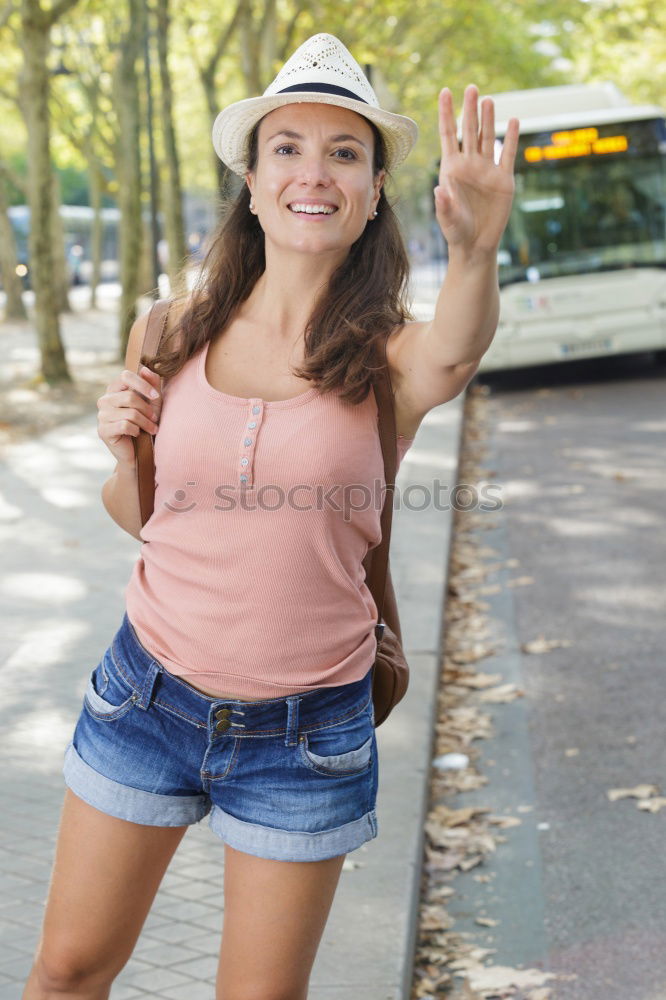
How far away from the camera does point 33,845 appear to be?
4.26 m

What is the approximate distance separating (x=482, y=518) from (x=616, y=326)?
23.7ft

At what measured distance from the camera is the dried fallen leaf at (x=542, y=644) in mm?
6787

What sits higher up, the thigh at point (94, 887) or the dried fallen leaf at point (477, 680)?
the thigh at point (94, 887)

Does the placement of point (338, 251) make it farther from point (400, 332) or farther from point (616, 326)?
point (616, 326)

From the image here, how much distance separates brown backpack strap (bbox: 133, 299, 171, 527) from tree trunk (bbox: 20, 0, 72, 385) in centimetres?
1496

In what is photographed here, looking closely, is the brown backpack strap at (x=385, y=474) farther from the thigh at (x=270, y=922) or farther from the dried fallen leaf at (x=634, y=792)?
the dried fallen leaf at (x=634, y=792)

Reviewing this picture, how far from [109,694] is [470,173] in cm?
111

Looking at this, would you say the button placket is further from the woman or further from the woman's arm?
the woman's arm

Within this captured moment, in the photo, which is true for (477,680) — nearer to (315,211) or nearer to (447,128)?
(315,211)

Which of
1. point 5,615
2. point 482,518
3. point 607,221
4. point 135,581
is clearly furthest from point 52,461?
point 135,581

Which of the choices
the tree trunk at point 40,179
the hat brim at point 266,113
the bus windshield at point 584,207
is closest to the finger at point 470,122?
the hat brim at point 266,113

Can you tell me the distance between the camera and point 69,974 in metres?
2.43

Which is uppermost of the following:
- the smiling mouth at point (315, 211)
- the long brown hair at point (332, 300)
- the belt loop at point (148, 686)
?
the smiling mouth at point (315, 211)

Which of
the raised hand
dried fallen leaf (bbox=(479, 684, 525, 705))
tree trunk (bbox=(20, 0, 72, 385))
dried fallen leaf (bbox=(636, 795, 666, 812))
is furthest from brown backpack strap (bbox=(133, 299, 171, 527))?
tree trunk (bbox=(20, 0, 72, 385))
